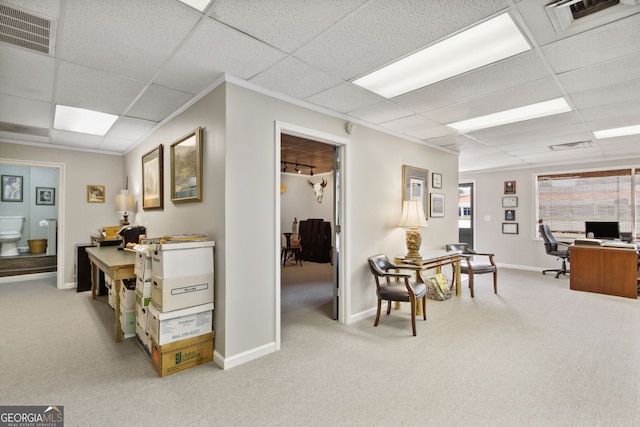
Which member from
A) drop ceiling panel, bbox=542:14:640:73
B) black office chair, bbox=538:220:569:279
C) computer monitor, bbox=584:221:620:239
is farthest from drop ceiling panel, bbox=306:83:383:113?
computer monitor, bbox=584:221:620:239

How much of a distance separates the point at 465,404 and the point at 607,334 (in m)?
2.43

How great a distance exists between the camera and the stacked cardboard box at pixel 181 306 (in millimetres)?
2447

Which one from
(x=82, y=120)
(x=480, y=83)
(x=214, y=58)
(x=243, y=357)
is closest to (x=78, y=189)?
(x=82, y=120)

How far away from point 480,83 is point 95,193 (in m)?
6.18

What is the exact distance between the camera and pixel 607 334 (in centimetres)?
331

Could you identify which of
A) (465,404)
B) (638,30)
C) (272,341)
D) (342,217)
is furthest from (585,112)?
(272,341)

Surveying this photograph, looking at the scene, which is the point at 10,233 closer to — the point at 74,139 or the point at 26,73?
the point at 74,139

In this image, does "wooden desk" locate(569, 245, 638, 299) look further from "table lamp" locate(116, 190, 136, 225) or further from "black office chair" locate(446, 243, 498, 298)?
"table lamp" locate(116, 190, 136, 225)

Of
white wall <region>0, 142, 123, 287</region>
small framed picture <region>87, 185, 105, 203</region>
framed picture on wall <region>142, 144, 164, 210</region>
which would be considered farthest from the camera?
small framed picture <region>87, 185, 105, 203</region>

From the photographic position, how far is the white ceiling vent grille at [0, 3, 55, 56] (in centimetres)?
183

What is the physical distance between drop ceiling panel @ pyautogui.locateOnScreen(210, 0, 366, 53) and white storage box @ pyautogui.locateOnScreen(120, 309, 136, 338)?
9.61 ft

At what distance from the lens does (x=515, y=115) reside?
374cm

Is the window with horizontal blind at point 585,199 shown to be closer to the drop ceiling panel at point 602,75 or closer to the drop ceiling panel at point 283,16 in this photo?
the drop ceiling panel at point 602,75

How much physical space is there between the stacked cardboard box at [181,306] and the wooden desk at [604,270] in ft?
19.4
